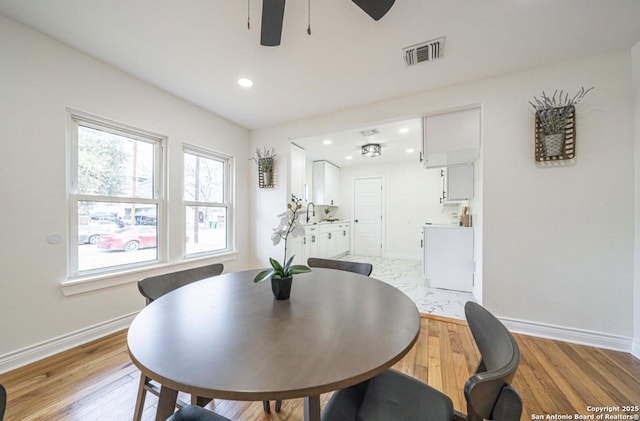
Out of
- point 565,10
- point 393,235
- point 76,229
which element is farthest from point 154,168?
point 393,235

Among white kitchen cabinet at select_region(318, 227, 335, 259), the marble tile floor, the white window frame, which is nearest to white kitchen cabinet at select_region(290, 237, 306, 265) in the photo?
white kitchen cabinet at select_region(318, 227, 335, 259)

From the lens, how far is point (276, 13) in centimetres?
139

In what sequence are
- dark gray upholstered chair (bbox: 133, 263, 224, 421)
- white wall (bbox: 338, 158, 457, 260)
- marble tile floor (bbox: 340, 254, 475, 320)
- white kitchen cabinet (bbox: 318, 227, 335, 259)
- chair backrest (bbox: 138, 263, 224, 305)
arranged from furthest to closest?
white wall (bbox: 338, 158, 457, 260) → white kitchen cabinet (bbox: 318, 227, 335, 259) → marble tile floor (bbox: 340, 254, 475, 320) → chair backrest (bbox: 138, 263, 224, 305) → dark gray upholstered chair (bbox: 133, 263, 224, 421)

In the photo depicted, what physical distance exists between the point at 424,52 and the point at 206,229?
322 cm

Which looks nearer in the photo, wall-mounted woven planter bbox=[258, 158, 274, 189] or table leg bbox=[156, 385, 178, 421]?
table leg bbox=[156, 385, 178, 421]

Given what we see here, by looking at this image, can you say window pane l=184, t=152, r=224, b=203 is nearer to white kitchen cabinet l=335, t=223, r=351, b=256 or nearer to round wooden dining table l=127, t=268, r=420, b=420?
round wooden dining table l=127, t=268, r=420, b=420

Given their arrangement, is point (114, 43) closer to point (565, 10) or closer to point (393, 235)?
point (565, 10)

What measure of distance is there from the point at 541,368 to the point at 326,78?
9.96ft

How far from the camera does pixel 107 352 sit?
1.89 meters

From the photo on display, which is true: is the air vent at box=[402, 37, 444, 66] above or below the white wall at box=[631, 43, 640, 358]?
above

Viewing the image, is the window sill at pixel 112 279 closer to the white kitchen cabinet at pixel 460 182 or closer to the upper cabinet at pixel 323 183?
the upper cabinet at pixel 323 183

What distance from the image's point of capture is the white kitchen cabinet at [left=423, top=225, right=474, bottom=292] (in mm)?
3203

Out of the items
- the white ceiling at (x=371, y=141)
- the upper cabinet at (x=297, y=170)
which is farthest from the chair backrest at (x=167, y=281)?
the white ceiling at (x=371, y=141)

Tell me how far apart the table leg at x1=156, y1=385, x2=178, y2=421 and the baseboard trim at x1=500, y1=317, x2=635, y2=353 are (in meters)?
2.73
